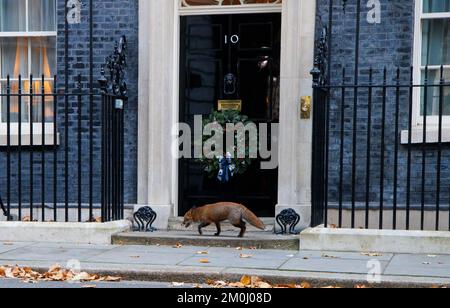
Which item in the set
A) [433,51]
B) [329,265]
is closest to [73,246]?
[329,265]

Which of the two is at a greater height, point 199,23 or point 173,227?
point 199,23

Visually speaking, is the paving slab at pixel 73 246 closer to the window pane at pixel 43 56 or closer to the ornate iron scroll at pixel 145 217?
the ornate iron scroll at pixel 145 217

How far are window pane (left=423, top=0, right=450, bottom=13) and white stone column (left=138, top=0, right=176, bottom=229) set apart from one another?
3.34 metres

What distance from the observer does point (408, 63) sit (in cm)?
871

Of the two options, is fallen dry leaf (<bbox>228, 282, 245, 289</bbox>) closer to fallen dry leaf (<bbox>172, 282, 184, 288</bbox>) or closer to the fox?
fallen dry leaf (<bbox>172, 282, 184, 288</bbox>)

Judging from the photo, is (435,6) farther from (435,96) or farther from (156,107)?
(156,107)

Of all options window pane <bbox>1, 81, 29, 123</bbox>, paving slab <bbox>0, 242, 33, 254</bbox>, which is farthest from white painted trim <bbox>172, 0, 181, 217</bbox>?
window pane <bbox>1, 81, 29, 123</bbox>

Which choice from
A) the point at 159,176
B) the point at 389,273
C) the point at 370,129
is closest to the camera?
the point at 389,273

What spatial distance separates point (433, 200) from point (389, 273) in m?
2.32

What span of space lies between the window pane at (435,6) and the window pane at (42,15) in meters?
5.11

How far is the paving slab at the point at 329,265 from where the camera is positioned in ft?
22.2

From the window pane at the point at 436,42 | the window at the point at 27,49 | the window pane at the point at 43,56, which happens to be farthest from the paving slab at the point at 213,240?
the window pane at the point at 436,42
